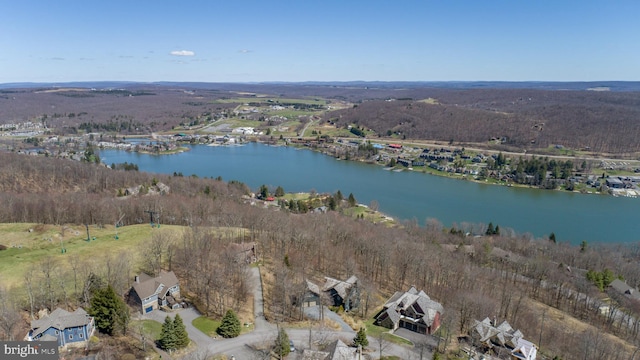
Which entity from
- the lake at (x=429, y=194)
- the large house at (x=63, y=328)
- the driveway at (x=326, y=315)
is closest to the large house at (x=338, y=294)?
the driveway at (x=326, y=315)

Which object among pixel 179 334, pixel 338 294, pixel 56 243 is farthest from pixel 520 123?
pixel 179 334

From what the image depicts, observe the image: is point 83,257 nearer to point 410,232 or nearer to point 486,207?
point 410,232

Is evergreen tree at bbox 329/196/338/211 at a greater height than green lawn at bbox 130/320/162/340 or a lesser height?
lesser

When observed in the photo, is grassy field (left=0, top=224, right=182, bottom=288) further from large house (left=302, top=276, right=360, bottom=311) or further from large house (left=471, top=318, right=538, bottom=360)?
large house (left=471, top=318, right=538, bottom=360)

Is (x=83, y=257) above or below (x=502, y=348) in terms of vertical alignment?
above

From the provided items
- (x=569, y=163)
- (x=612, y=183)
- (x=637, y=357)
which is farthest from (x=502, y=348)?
(x=569, y=163)

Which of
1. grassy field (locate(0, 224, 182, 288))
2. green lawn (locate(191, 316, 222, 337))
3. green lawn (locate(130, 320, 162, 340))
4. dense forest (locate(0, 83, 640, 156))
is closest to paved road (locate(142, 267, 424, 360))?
green lawn (locate(191, 316, 222, 337))

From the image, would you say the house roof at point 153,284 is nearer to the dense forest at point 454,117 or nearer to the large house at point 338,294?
the large house at point 338,294
